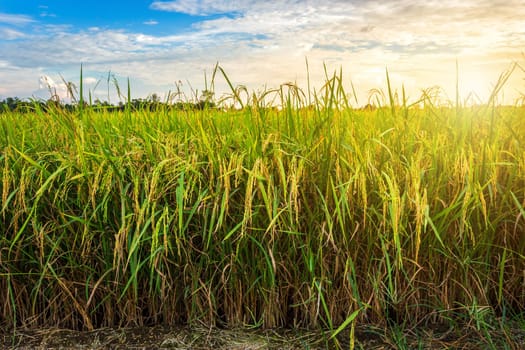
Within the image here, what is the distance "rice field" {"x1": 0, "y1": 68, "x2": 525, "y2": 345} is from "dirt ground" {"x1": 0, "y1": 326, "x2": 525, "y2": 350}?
0.16 ft

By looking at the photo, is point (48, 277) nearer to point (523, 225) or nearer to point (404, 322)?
point (404, 322)

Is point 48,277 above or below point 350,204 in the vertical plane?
below

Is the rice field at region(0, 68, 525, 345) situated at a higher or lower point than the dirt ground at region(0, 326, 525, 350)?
higher

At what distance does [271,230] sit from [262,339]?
0.46 metres

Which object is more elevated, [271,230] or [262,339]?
[271,230]

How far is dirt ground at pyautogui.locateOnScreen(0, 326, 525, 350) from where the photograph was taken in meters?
1.99

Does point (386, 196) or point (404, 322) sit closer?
point (386, 196)

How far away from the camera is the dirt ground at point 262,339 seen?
1986 mm

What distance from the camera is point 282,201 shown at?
6.63ft

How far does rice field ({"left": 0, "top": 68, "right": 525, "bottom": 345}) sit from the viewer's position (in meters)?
1.96

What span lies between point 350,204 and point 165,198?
754 mm

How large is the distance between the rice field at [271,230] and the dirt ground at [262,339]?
5cm

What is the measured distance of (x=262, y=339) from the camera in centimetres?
202

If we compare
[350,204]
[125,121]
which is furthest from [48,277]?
[350,204]
